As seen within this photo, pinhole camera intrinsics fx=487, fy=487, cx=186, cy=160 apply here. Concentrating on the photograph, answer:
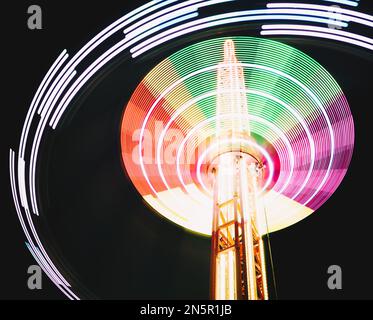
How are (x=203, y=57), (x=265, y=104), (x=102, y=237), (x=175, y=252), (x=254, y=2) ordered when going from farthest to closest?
(x=175, y=252)
(x=102, y=237)
(x=265, y=104)
(x=203, y=57)
(x=254, y=2)

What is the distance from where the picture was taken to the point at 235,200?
687 cm

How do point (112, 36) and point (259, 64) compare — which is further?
point (259, 64)

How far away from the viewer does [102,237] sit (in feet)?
27.1

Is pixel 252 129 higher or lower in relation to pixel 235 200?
higher

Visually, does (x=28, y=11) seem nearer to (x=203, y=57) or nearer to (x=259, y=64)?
(x=203, y=57)

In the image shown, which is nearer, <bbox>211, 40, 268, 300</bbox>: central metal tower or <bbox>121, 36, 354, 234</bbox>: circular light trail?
<bbox>211, 40, 268, 300</bbox>: central metal tower

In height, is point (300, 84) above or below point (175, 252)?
above

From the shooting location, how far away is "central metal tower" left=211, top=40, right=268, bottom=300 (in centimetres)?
624

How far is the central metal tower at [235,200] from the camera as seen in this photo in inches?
246

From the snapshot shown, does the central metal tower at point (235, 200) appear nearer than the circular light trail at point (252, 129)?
Yes

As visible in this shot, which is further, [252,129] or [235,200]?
Result: [252,129]

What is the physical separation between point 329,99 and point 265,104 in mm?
919
